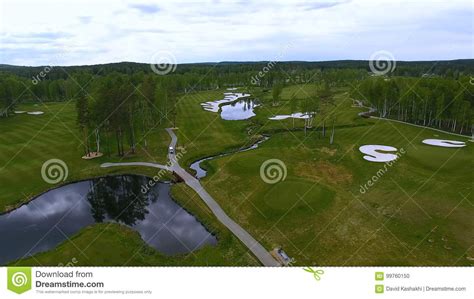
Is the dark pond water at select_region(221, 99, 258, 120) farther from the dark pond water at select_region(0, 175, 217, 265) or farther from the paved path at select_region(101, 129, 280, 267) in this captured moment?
the dark pond water at select_region(0, 175, 217, 265)

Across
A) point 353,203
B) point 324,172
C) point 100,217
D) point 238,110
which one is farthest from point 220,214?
point 238,110

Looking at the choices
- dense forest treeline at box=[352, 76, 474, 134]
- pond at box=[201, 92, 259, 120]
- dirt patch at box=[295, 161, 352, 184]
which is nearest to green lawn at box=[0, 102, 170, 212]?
dirt patch at box=[295, 161, 352, 184]

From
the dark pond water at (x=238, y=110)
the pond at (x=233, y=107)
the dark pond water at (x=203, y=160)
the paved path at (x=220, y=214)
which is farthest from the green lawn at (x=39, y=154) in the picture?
the pond at (x=233, y=107)

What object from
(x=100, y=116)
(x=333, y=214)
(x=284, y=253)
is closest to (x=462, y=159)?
(x=333, y=214)

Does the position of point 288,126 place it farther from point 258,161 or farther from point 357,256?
point 357,256
